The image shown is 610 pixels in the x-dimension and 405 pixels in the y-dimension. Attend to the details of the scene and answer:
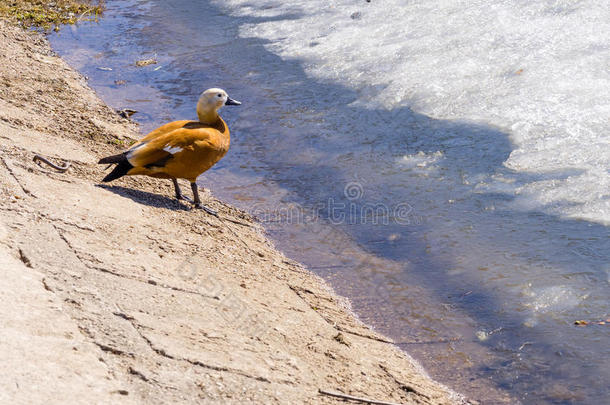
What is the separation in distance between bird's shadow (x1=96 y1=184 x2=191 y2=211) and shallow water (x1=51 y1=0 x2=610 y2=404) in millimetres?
1099

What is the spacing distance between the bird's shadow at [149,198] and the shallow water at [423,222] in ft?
3.61

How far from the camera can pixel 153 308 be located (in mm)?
4316

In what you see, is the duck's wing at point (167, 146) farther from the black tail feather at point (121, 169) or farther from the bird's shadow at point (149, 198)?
the bird's shadow at point (149, 198)

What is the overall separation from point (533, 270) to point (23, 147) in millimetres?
5110

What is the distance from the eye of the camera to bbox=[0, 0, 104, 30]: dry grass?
16422 millimetres

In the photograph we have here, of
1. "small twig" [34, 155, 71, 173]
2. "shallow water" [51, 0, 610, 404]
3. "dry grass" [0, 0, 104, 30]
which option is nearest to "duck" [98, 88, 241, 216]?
"small twig" [34, 155, 71, 173]

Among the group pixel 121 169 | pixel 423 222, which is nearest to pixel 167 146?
pixel 121 169

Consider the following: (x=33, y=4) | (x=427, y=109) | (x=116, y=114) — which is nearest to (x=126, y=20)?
(x=33, y=4)

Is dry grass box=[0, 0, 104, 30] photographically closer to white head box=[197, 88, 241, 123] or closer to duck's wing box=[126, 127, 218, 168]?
white head box=[197, 88, 241, 123]

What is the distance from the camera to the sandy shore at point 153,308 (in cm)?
352

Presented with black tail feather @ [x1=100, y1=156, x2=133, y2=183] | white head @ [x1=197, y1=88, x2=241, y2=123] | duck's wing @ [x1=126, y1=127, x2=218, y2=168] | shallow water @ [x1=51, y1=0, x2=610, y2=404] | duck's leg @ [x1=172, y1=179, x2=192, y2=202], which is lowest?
shallow water @ [x1=51, y1=0, x2=610, y2=404]

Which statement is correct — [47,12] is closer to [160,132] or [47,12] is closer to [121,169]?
[160,132]

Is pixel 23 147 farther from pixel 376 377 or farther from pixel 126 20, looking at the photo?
pixel 126 20

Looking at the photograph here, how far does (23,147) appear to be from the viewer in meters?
6.69
